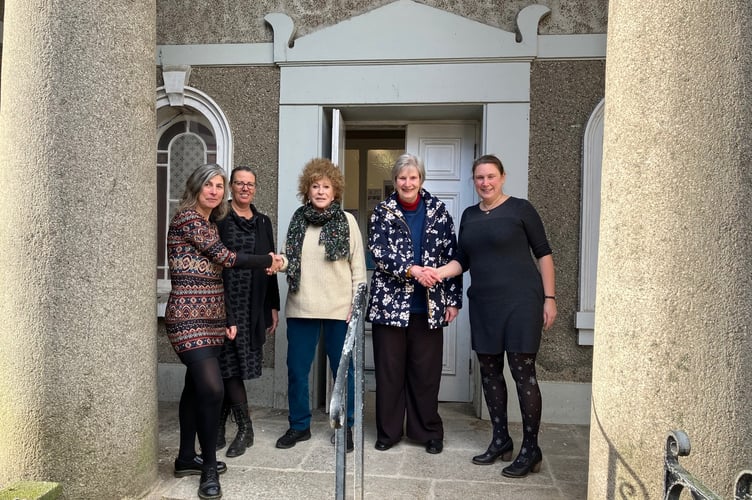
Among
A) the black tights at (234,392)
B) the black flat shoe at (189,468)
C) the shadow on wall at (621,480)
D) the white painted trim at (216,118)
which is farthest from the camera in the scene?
the white painted trim at (216,118)

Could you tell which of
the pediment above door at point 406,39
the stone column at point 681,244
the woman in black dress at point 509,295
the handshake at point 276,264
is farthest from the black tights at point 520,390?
the pediment above door at point 406,39

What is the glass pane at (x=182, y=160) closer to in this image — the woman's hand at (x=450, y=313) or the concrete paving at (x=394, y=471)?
the concrete paving at (x=394, y=471)

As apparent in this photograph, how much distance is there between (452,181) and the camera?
5.12m

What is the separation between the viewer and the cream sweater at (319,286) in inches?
150

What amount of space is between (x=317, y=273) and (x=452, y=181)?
6.00ft

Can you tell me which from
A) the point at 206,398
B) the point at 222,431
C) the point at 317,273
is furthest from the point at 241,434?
the point at 317,273

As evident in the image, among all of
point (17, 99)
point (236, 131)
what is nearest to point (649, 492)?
point (17, 99)

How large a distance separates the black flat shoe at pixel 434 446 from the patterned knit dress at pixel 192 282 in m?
1.55

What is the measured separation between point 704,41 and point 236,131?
3578 millimetres

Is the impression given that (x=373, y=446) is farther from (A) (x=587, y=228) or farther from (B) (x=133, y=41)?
(B) (x=133, y=41)

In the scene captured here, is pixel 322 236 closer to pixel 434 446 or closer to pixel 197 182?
pixel 197 182

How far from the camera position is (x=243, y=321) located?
11.8 ft

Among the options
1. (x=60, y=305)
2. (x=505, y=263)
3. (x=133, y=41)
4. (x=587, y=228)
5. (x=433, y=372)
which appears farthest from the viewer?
(x=587, y=228)

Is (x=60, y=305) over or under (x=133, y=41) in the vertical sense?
under
